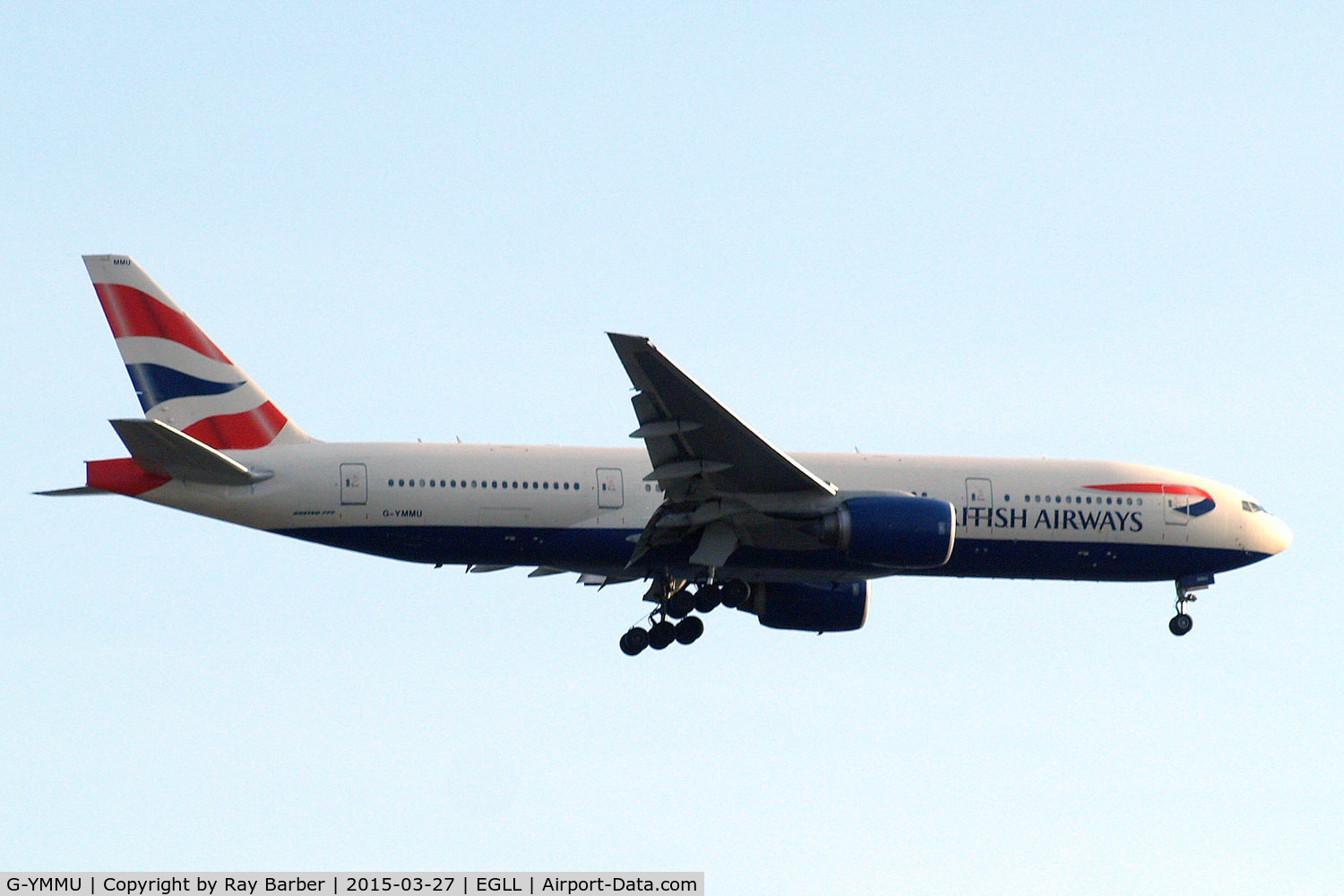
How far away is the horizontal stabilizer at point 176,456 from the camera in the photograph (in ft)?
102

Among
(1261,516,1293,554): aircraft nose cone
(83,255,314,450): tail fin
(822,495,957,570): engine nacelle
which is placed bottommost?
(822,495,957,570): engine nacelle

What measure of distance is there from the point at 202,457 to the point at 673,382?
9044 mm

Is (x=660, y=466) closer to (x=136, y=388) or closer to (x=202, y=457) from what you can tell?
(x=202, y=457)

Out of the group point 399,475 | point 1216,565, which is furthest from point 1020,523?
point 399,475

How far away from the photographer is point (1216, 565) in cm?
3741

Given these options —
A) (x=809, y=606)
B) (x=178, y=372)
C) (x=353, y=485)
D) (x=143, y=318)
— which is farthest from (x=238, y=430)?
(x=809, y=606)

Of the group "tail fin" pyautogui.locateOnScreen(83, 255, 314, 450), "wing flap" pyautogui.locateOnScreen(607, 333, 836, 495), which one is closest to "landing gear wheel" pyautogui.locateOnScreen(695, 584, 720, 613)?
"wing flap" pyautogui.locateOnScreen(607, 333, 836, 495)

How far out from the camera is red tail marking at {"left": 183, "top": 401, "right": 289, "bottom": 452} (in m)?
34.1

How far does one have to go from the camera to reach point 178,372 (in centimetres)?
3472

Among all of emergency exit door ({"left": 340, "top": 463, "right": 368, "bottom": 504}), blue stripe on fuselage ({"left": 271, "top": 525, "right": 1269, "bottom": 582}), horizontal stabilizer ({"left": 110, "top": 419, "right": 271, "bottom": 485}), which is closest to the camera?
horizontal stabilizer ({"left": 110, "top": 419, "right": 271, "bottom": 485})

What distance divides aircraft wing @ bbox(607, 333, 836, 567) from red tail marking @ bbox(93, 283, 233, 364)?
9546 millimetres

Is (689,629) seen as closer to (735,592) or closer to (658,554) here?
(735,592)

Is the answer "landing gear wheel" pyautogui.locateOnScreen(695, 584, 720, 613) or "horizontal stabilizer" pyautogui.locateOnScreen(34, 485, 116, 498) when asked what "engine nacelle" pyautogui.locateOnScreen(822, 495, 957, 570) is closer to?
"landing gear wheel" pyautogui.locateOnScreen(695, 584, 720, 613)

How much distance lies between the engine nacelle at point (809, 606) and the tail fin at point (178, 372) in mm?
10349
